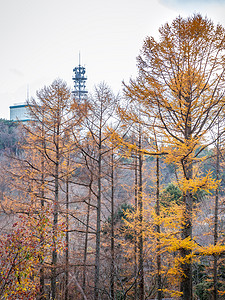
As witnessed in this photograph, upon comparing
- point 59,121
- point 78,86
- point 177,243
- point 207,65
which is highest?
point 78,86

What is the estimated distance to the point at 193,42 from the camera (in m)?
6.28

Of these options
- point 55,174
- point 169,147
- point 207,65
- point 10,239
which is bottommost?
point 10,239

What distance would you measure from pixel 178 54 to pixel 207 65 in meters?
0.76

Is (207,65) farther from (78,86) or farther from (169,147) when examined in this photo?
(78,86)

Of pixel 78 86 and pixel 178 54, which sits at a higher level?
pixel 78 86

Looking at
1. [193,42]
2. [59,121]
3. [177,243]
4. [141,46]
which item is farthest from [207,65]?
[59,121]

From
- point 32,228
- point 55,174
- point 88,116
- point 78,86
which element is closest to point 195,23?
point 88,116

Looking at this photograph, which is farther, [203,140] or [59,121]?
[59,121]

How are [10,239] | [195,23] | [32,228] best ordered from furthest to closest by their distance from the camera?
1. [195,23]
2. [32,228]
3. [10,239]

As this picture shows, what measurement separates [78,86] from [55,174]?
5249 cm

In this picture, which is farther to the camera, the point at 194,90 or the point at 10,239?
the point at 194,90

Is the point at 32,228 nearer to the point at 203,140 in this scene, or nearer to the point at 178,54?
the point at 203,140

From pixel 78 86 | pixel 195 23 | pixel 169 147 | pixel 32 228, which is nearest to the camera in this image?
pixel 32 228

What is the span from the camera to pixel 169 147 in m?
6.70
